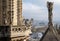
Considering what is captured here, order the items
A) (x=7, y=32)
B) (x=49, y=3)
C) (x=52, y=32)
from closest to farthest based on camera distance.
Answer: (x=7, y=32)
(x=49, y=3)
(x=52, y=32)

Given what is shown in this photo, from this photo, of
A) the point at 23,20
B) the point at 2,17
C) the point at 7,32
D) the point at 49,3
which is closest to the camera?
the point at 7,32

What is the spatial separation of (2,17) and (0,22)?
34cm

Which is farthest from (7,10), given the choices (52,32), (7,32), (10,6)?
(52,32)

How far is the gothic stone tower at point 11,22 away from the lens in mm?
14711

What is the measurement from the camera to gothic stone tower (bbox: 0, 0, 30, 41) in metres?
14.7

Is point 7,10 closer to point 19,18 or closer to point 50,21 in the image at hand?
point 19,18

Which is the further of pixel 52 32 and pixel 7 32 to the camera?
pixel 52 32

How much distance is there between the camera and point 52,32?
76.4ft

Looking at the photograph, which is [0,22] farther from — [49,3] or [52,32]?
[52,32]

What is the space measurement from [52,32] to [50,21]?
3.37ft

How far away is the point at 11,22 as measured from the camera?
49.4ft

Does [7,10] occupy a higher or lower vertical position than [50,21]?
higher

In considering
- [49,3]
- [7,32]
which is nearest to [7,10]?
[7,32]

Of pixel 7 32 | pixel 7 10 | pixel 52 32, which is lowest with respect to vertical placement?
pixel 52 32
